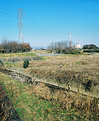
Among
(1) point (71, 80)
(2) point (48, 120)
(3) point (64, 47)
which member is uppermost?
(3) point (64, 47)

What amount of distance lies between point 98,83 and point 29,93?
415 centimetres

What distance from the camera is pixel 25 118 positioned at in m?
4.80

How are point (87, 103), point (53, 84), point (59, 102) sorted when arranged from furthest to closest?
1. point (53, 84)
2. point (59, 102)
3. point (87, 103)

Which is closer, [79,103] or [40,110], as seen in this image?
[40,110]

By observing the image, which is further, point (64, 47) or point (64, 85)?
point (64, 47)

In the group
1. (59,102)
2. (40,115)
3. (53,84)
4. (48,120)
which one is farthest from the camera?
(53,84)

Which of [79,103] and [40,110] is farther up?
[79,103]

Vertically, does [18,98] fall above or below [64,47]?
below

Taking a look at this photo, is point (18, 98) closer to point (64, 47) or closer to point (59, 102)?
point (59, 102)

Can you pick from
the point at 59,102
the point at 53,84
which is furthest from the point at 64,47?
the point at 59,102

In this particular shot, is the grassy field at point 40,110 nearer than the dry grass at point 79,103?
Yes

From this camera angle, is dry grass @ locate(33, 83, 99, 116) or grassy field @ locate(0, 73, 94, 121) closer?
grassy field @ locate(0, 73, 94, 121)

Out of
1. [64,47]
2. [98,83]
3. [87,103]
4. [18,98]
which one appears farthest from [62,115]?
[64,47]

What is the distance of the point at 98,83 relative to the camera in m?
6.91
